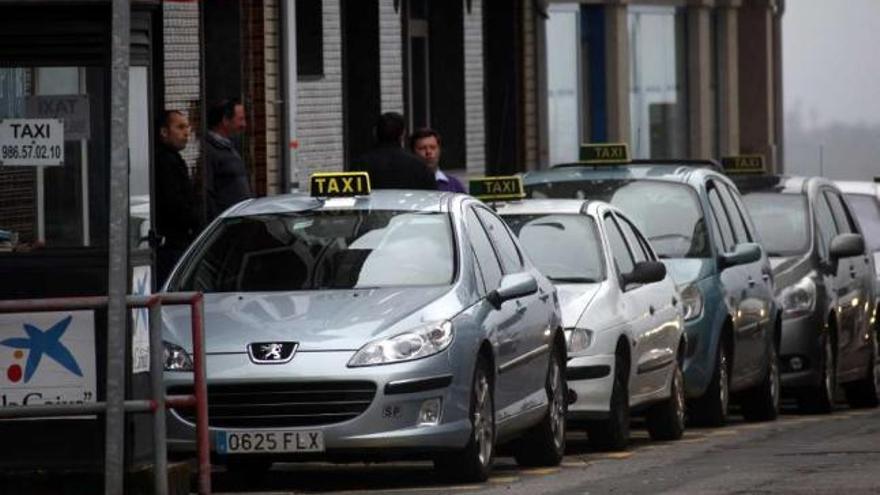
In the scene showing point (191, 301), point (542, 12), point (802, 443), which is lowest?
point (802, 443)

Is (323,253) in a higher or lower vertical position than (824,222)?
higher

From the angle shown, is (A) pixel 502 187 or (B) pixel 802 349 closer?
(A) pixel 502 187

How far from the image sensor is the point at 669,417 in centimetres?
1858

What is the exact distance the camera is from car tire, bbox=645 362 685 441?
1858cm

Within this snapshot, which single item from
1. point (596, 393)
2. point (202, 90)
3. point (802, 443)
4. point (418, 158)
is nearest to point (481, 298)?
point (596, 393)

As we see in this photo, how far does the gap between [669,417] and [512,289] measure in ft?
12.4

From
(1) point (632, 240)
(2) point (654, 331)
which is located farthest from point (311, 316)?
(1) point (632, 240)

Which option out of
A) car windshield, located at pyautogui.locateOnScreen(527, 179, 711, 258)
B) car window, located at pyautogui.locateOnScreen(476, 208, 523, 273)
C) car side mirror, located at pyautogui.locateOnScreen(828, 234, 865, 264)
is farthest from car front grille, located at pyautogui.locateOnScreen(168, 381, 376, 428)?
car side mirror, located at pyautogui.locateOnScreen(828, 234, 865, 264)

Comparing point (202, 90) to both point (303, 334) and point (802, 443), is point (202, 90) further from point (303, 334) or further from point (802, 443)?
point (303, 334)

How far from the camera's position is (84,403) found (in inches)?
514

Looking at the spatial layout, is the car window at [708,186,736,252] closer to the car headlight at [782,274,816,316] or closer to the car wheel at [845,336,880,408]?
the car headlight at [782,274,816,316]

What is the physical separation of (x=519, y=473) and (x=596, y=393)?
1.56 metres

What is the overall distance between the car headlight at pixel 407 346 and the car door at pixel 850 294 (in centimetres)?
952

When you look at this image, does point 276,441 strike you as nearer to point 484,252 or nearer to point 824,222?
point 484,252
